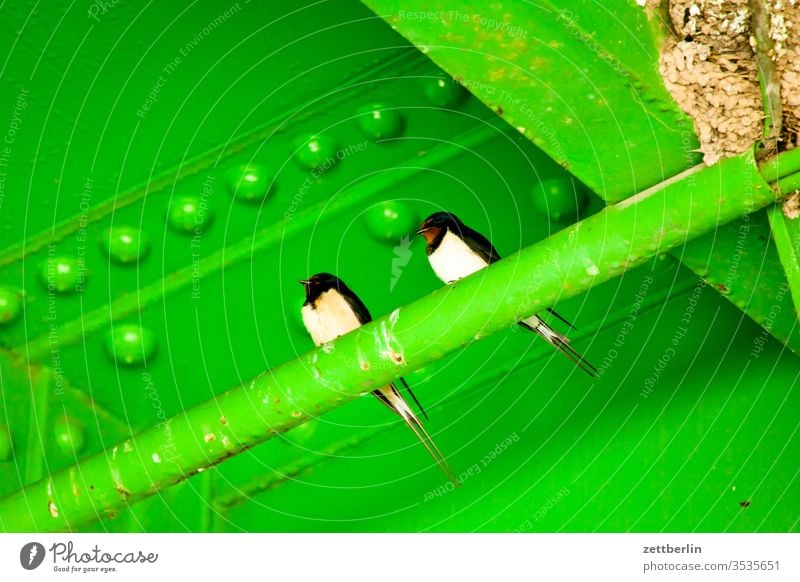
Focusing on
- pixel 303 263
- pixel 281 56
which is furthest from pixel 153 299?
pixel 281 56

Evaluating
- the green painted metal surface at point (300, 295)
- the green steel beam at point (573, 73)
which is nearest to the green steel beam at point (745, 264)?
the green steel beam at point (573, 73)

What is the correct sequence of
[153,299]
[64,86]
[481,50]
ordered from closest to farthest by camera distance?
[481,50] → [64,86] → [153,299]

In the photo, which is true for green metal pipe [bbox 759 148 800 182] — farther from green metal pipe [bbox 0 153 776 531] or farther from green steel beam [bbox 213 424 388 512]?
green steel beam [bbox 213 424 388 512]

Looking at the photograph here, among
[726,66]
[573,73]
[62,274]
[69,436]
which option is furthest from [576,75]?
[69,436]

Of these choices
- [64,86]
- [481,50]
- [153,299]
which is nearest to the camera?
[481,50]

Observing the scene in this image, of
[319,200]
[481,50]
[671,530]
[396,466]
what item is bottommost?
[671,530]

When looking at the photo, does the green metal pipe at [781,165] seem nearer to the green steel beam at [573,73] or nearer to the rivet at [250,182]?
the green steel beam at [573,73]

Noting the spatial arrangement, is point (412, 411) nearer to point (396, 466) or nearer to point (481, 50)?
point (396, 466)
